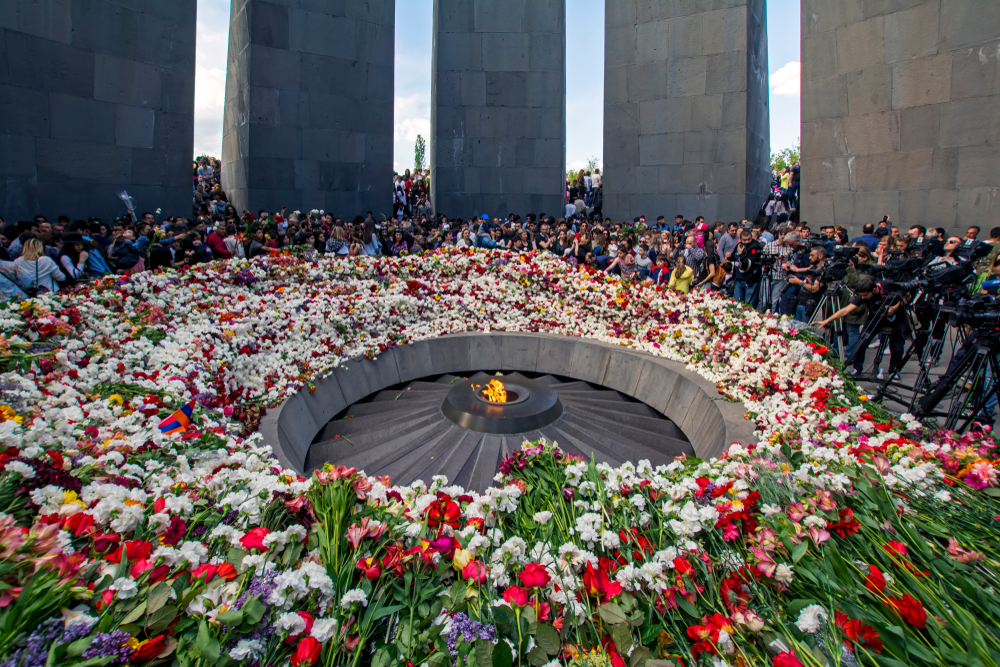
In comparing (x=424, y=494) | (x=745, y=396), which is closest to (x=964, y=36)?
(x=745, y=396)

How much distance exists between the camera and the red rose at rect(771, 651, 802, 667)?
1.71 m

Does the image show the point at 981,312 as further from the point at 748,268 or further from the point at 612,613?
the point at 748,268

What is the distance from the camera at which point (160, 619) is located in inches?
70.2

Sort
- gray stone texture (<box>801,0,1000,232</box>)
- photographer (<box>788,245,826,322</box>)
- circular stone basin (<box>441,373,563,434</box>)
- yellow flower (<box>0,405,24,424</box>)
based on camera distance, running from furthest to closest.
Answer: gray stone texture (<box>801,0,1000,232</box>) < photographer (<box>788,245,826,322</box>) < circular stone basin (<box>441,373,563,434</box>) < yellow flower (<box>0,405,24,424</box>)

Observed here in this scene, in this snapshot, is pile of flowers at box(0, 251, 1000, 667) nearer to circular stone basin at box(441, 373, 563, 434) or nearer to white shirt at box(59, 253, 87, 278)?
circular stone basin at box(441, 373, 563, 434)

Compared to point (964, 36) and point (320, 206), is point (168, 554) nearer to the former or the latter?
point (320, 206)

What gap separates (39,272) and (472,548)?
23.2 ft

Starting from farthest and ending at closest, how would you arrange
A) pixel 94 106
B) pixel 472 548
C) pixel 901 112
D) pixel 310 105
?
pixel 310 105
pixel 901 112
pixel 94 106
pixel 472 548

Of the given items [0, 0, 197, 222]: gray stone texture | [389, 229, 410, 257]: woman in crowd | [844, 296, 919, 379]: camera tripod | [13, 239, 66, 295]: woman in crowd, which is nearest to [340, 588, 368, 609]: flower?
[844, 296, 919, 379]: camera tripod

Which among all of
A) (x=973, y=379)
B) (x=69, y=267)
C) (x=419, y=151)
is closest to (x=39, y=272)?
(x=69, y=267)

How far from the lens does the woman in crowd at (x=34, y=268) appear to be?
6680mm

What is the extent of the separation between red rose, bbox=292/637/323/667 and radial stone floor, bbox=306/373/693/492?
310cm

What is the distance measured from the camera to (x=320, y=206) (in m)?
15.8

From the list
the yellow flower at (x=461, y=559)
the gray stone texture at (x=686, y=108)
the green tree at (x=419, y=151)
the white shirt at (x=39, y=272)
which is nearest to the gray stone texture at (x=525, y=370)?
the yellow flower at (x=461, y=559)
